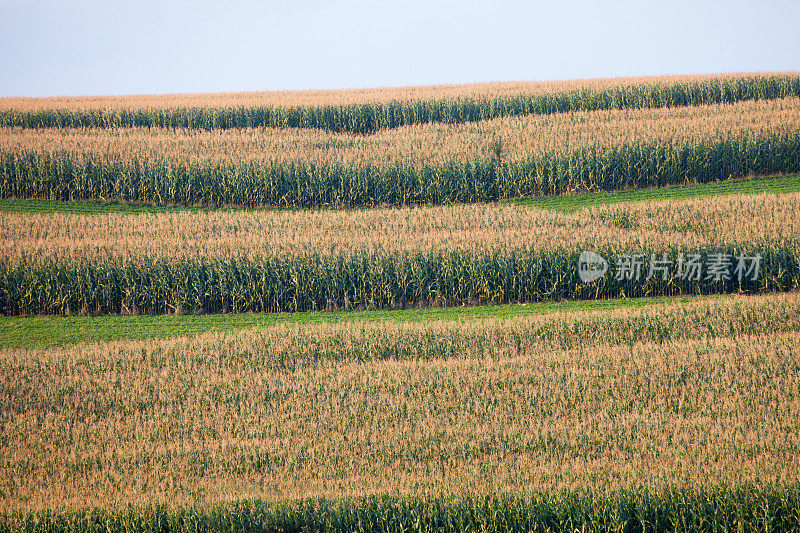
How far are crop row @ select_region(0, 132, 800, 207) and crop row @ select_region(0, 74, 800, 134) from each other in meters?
7.48

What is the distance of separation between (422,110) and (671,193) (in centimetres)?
1291

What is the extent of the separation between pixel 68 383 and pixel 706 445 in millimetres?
9809

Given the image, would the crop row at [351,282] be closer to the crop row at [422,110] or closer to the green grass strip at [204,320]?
the green grass strip at [204,320]

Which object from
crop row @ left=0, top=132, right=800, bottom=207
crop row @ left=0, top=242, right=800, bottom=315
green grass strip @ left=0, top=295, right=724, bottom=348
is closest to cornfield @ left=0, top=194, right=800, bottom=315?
A: crop row @ left=0, top=242, right=800, bottom=315

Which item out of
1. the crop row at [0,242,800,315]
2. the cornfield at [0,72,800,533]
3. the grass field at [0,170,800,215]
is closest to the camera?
the cornfield at [0,72,800,533]

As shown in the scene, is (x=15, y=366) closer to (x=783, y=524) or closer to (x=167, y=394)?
(x=167, y=394)

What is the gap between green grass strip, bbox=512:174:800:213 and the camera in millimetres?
22594

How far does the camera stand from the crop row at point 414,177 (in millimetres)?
24172

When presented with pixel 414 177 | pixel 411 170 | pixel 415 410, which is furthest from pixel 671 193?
pixel 415 410

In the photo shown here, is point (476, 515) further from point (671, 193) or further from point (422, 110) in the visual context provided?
point (422, 110)

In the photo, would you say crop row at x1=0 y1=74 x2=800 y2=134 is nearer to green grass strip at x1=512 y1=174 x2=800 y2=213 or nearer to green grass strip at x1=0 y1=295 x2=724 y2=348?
green grass strip at x1=512 y1=174 x2=800 y2=213

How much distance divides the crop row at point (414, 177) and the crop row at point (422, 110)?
7.48 m

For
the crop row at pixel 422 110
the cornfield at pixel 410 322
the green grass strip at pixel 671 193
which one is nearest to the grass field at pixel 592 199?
the green grass strip at pixel 671 193

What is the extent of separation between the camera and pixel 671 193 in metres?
23.2
